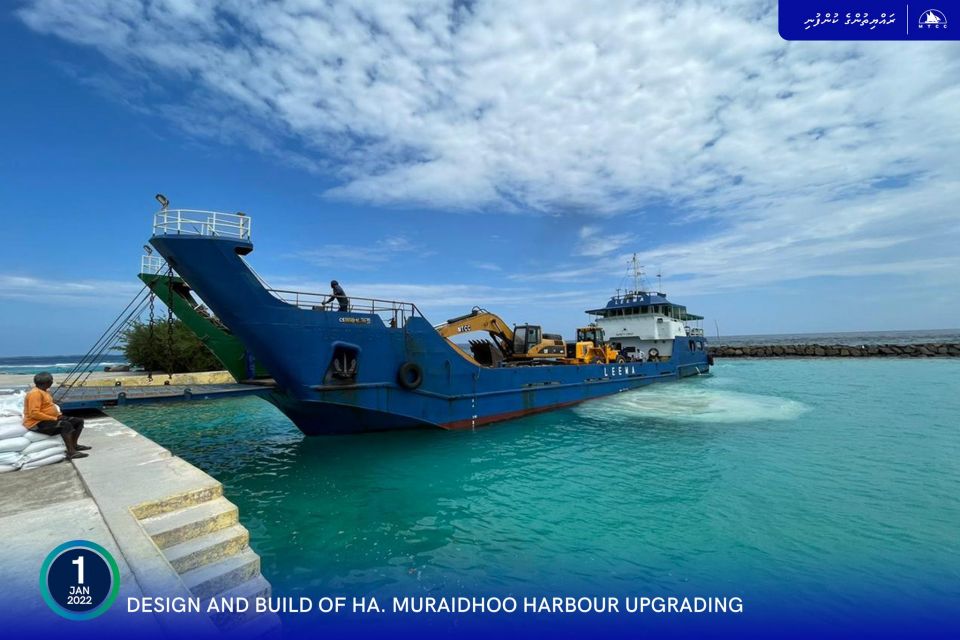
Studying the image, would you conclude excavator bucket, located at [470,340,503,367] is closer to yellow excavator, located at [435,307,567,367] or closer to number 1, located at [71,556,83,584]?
yellow excavator, located at [435,307,567,367]

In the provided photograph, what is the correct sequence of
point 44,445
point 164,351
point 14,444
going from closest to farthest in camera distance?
point 14,444 < point 44,445 < point 164,351

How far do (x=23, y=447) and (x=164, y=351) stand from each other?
65.9ft

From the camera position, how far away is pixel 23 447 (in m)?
5.22

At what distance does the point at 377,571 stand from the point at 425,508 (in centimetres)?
194

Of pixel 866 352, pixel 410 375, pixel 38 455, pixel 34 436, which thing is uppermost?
pixel 410 375

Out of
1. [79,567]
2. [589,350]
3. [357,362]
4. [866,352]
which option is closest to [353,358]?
[357,362]

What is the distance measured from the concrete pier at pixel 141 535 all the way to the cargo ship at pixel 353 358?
4.09 m

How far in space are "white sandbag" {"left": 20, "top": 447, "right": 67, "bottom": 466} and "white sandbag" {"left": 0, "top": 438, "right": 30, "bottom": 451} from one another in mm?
127

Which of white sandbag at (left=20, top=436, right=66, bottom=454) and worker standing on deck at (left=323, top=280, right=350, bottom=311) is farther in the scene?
worker standing on deck at (left=323, top=280, right=350, bottom=311)

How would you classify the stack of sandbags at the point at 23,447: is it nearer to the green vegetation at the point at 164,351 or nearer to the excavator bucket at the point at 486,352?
the excavator bucket at the point at 486,352

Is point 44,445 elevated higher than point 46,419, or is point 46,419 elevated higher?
point 46,419

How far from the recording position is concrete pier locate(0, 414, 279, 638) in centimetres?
260

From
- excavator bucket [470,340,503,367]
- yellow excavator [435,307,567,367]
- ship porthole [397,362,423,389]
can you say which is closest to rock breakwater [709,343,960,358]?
yellow excavator [435,307,567,367]

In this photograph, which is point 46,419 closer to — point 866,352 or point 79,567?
point 79,567
